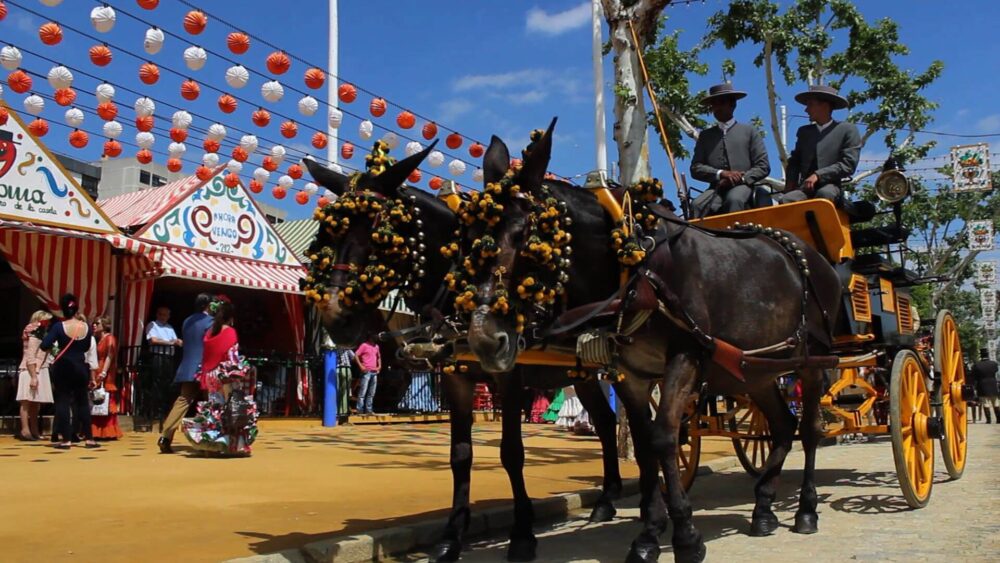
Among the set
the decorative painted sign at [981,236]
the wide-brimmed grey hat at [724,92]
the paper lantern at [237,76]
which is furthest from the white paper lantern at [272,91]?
the decorative painted sign at [981,236]

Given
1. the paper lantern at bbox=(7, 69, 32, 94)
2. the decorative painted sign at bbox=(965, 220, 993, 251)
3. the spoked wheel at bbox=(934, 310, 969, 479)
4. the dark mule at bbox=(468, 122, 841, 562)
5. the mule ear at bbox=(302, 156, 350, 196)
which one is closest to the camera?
the dark mule at bbox=(468, 122, 841, 562)

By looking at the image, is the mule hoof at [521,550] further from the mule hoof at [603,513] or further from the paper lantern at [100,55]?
the paper lantern at [100,55]

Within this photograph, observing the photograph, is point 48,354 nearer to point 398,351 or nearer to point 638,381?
point 398,351

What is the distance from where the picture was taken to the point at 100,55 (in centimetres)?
1260

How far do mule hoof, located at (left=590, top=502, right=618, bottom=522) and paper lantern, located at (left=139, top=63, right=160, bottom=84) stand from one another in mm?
10265

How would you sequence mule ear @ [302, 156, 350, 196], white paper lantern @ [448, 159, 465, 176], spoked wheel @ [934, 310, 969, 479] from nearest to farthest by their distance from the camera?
mule ear @ [302, 156, 350, 196], spoked wheel @ [934, 310, 969, 479], white paper lantern @ [448, 159, 465, 176]

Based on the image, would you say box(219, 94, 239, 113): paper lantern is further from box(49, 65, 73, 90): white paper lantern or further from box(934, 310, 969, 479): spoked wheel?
box(934, 310, 969, 479): spoked wheel

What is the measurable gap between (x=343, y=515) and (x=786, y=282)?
3439 mm

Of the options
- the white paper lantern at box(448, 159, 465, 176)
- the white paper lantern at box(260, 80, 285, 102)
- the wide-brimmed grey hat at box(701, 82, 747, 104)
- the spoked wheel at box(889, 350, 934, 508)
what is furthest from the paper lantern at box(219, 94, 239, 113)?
the spoked wheel at box(889, 350, 934, 508)

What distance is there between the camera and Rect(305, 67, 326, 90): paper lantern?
14178mm

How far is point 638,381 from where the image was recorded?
4.93 meters

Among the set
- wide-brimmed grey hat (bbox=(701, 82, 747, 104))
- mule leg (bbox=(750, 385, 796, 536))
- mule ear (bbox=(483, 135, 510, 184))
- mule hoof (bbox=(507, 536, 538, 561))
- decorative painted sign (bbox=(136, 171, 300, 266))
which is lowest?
mule hoof (bbox=(507, 536, 538, 561))

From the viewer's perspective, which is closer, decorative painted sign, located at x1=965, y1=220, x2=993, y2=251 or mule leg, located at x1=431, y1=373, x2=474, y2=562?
mule leg, located at x1=431, y1=373, x2=474, y2=562

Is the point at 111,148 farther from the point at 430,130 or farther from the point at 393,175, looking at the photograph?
the point at 393,175
